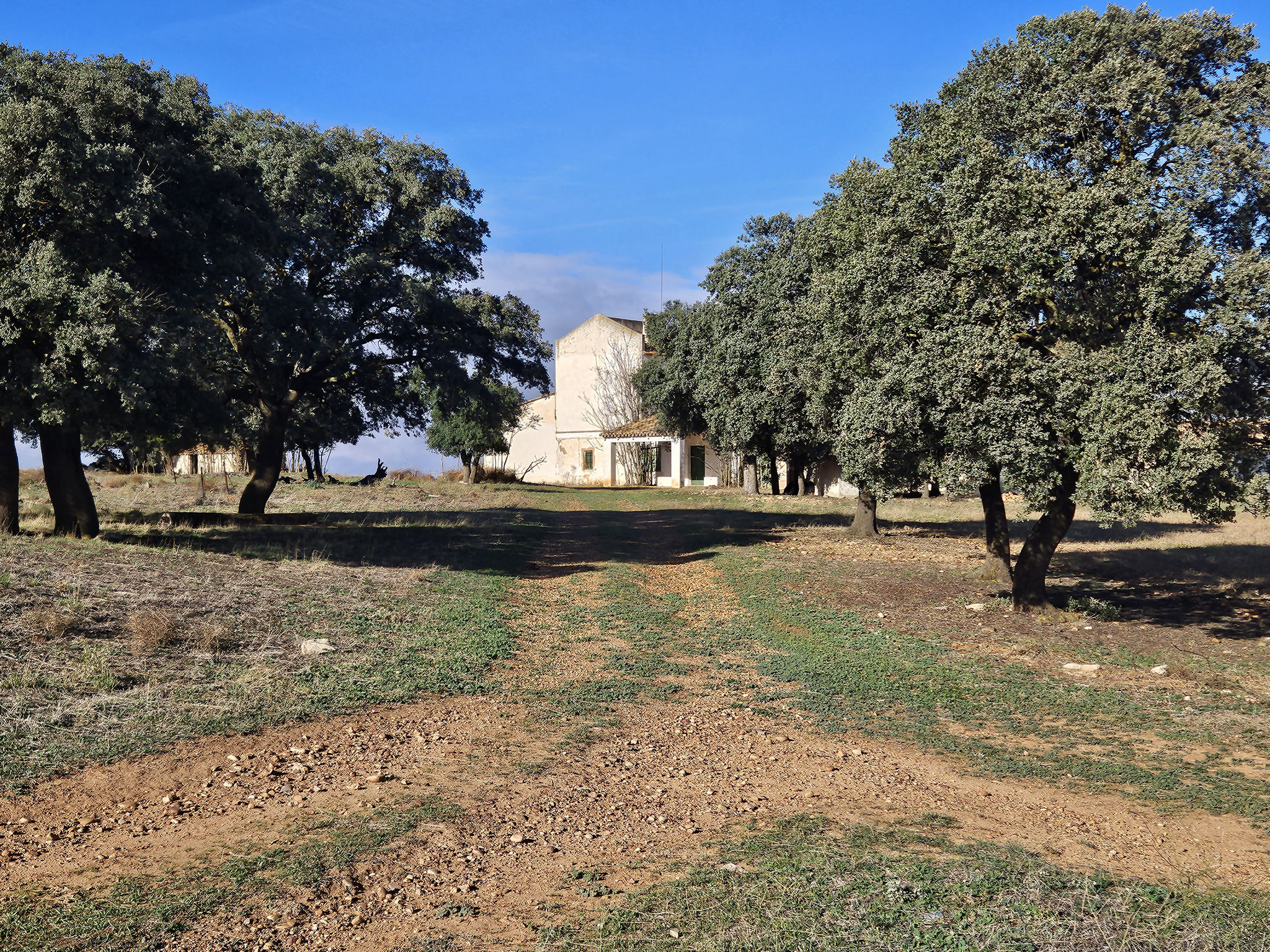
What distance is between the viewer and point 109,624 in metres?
9.68

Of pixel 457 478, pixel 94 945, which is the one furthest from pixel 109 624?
pixel 457 478

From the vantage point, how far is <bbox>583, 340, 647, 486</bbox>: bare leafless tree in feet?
198

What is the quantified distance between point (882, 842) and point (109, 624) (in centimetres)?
864

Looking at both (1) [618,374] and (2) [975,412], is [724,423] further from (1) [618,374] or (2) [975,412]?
(1) [618,374]

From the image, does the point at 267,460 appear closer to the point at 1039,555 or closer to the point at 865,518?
the point at 865,518

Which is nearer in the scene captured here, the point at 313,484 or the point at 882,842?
the point at 882,842

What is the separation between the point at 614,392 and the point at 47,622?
2066 inches

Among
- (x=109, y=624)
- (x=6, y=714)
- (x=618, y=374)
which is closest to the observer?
(x=6, y=714)

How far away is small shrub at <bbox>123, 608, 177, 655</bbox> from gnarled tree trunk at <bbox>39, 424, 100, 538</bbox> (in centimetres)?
786

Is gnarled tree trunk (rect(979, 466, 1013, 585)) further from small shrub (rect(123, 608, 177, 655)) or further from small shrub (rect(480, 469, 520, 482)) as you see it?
small shrub (rect(480, 469, 520, 482))

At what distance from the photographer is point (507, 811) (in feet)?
19.2

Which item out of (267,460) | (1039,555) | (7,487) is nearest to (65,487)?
(7,487)

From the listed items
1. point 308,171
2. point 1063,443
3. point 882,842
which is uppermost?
point 308,171

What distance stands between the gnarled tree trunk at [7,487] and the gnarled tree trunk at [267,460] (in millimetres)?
6949
